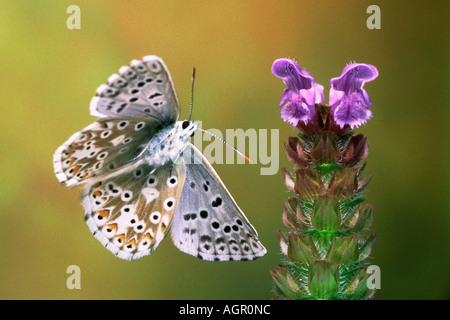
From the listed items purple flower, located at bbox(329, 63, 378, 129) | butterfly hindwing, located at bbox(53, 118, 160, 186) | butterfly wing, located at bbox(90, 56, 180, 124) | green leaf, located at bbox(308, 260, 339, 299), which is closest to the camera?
green leaf, located at bbox(308, 260, 339, 299)

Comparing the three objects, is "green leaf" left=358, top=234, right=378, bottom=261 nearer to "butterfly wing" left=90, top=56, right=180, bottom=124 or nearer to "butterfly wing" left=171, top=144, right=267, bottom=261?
"butterfly wing" left=171, top=144, right=267, bottom=261

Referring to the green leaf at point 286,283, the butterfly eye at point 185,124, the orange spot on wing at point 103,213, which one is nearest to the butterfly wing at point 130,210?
the orange spot on wing at point 103,213

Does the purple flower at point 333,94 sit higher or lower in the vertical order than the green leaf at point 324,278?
higher

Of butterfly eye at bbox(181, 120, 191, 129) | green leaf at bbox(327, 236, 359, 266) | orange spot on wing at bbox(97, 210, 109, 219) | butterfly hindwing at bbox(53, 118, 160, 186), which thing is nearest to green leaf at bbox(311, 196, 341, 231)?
green leaf at bbox(327, 236, 359, 266)

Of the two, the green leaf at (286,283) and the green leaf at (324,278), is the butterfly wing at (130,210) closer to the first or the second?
the green leaf at (286,283)

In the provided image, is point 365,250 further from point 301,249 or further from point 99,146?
point 99,146

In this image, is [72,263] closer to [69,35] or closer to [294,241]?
[69,35]

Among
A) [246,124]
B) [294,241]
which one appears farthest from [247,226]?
[246,124]
